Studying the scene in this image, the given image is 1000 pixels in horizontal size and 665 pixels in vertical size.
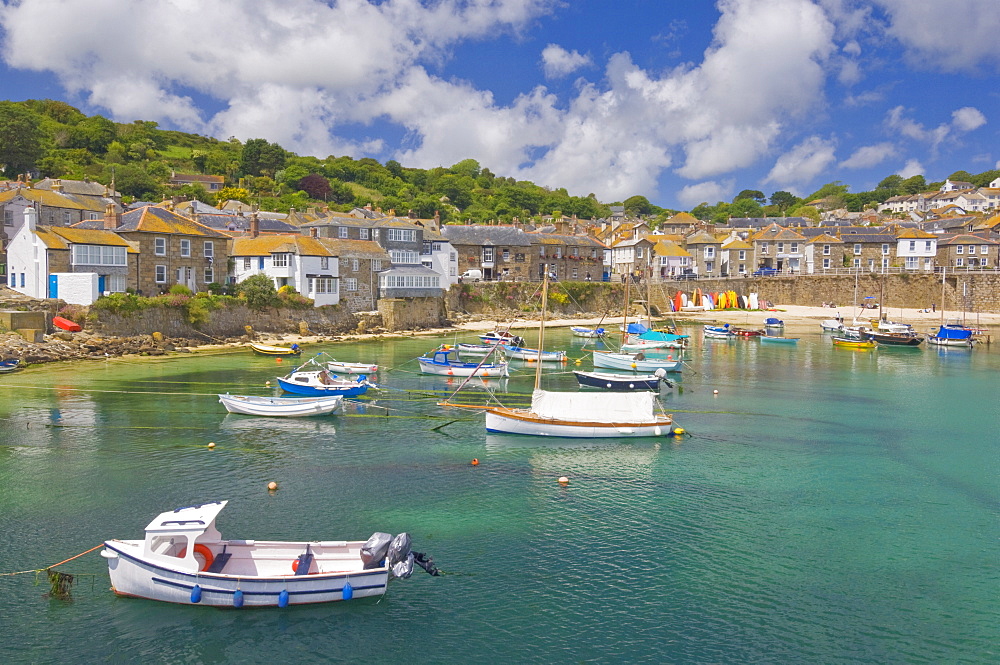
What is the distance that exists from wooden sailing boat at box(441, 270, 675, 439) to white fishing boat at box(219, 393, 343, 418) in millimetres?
9376

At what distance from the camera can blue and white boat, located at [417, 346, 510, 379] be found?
50812mm

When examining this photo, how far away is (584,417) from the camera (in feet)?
117

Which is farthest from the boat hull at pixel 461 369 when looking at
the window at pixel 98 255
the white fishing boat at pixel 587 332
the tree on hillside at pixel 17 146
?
the tree on hillside at pixel 17 146

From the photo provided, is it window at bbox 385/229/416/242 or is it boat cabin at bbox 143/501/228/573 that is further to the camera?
window at bbox 385/229/416/242

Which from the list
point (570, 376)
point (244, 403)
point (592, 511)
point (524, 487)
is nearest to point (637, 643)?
point (592, 511)

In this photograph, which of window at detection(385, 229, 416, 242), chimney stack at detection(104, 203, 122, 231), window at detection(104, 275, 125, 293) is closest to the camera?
window at detection(104, 275, 125, 293)

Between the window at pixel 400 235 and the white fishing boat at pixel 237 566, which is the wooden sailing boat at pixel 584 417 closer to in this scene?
the white fishing boat at pixel 237 566

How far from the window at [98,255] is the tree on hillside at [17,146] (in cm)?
7297

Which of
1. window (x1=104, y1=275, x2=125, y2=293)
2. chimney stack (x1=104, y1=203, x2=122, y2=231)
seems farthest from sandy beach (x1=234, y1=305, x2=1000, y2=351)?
chimney stack (x1=104, y1=203, x2=122, y2=231)

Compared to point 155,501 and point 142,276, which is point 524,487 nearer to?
point 155,501

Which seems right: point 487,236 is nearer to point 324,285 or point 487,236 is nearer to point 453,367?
point 324,285

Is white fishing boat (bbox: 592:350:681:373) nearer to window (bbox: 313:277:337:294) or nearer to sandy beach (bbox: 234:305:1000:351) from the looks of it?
sandy beach (bbox: 234:305:1000:351)

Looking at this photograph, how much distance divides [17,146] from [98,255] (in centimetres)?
7356

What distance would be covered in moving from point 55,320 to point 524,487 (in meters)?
45.0
